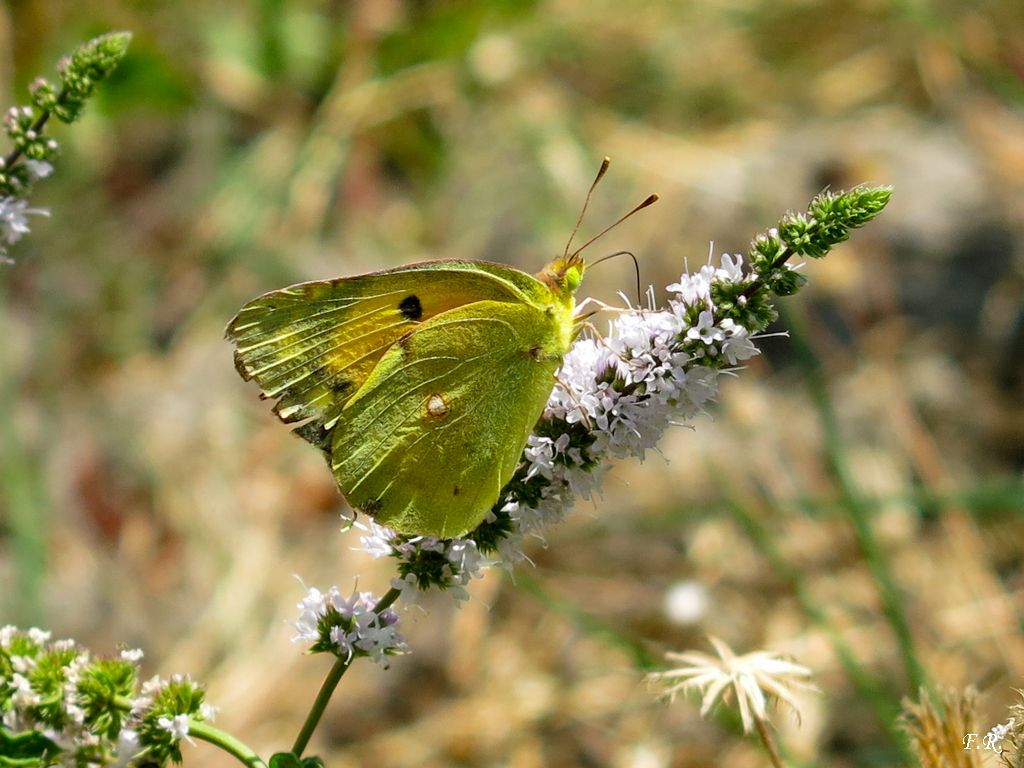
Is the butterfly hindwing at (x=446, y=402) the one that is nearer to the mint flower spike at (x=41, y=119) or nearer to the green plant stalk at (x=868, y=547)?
the mint flower spike at (x=41, y=119)

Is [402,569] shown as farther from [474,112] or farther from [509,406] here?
[474,112]

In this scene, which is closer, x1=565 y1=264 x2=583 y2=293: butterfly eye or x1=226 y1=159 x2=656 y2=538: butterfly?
x1=226 y1=159 x2=656 y2=538: butterfly

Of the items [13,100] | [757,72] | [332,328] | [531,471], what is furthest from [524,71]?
[531,471]

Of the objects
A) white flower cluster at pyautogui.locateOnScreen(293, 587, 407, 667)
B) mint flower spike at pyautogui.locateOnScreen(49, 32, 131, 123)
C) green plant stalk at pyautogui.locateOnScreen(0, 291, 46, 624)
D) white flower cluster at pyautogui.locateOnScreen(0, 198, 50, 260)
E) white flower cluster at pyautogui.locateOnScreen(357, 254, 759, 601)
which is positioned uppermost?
green plant stalk at pyautogui.locateOnScreen(0, 291, 46, 624)

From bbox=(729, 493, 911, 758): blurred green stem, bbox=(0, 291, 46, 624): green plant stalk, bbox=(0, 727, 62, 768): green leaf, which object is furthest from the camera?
bbox=(0, 291, 46, 624): green plant stalk

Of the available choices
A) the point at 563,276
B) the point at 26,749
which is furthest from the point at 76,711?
the point at 563,276

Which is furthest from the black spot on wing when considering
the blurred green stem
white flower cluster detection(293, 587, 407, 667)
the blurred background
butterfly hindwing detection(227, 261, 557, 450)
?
the blurred green stem

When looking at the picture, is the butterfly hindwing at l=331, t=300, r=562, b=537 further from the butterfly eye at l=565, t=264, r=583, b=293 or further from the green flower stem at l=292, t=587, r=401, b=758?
the green flower stem at l=292, t=587, r=401, b=758

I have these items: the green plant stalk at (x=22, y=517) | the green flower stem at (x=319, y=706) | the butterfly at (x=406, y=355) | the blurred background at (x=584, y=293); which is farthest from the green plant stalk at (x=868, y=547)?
the green plant stalk at (x=22, y=517)
